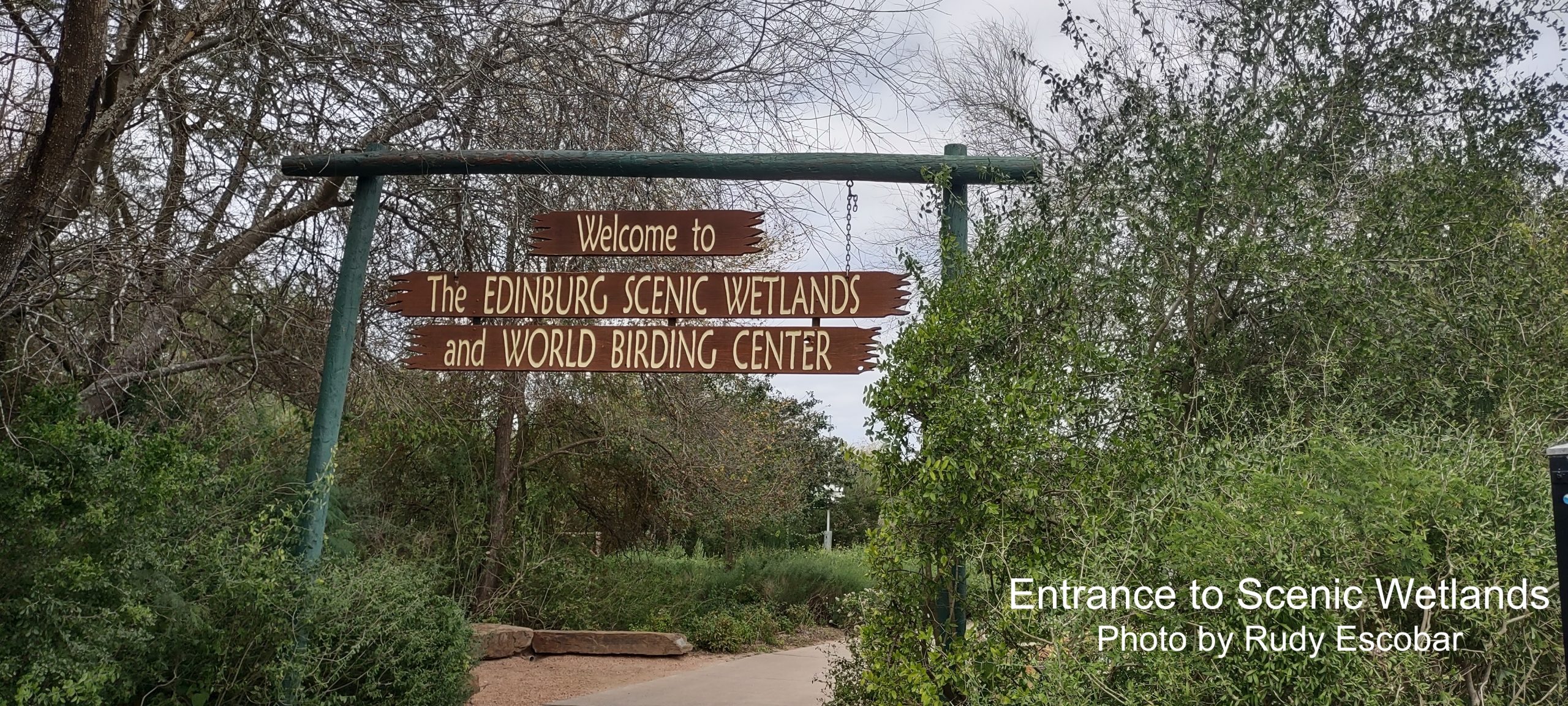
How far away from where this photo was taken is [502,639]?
11.1m

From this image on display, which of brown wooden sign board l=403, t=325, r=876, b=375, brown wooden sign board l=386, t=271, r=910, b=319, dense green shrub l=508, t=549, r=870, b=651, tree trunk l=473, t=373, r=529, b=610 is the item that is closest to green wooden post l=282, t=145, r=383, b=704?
brown wooden sign board l=386, t=271, r=910, b=319

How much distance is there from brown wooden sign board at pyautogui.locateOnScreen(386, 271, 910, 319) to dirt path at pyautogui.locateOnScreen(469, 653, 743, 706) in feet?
13.3

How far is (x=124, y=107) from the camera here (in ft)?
14.4

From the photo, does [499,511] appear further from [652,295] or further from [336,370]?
[652,295]

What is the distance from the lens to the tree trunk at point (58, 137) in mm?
4047

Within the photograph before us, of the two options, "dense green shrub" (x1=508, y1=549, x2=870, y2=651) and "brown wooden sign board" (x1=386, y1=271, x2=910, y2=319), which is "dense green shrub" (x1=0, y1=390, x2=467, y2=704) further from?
"dense green shrub" (x1=508, y1=549, x2=870, y2=651)

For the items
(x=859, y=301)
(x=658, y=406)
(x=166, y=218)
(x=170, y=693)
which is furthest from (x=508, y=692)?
(x=859, y=301)

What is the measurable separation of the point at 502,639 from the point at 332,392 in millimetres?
6184

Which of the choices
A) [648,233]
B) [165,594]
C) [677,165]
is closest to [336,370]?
[165,594]

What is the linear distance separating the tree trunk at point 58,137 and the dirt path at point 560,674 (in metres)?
5.26

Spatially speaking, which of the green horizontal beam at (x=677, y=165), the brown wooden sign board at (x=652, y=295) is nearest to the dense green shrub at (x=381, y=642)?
the brown wooden sign board at (x=652, y=295)

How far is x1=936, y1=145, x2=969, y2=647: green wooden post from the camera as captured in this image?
4703 millimetres

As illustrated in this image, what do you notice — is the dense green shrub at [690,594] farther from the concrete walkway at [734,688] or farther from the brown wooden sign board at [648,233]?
the brown wooden sign board at [648,233]

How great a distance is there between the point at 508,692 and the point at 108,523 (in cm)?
544
